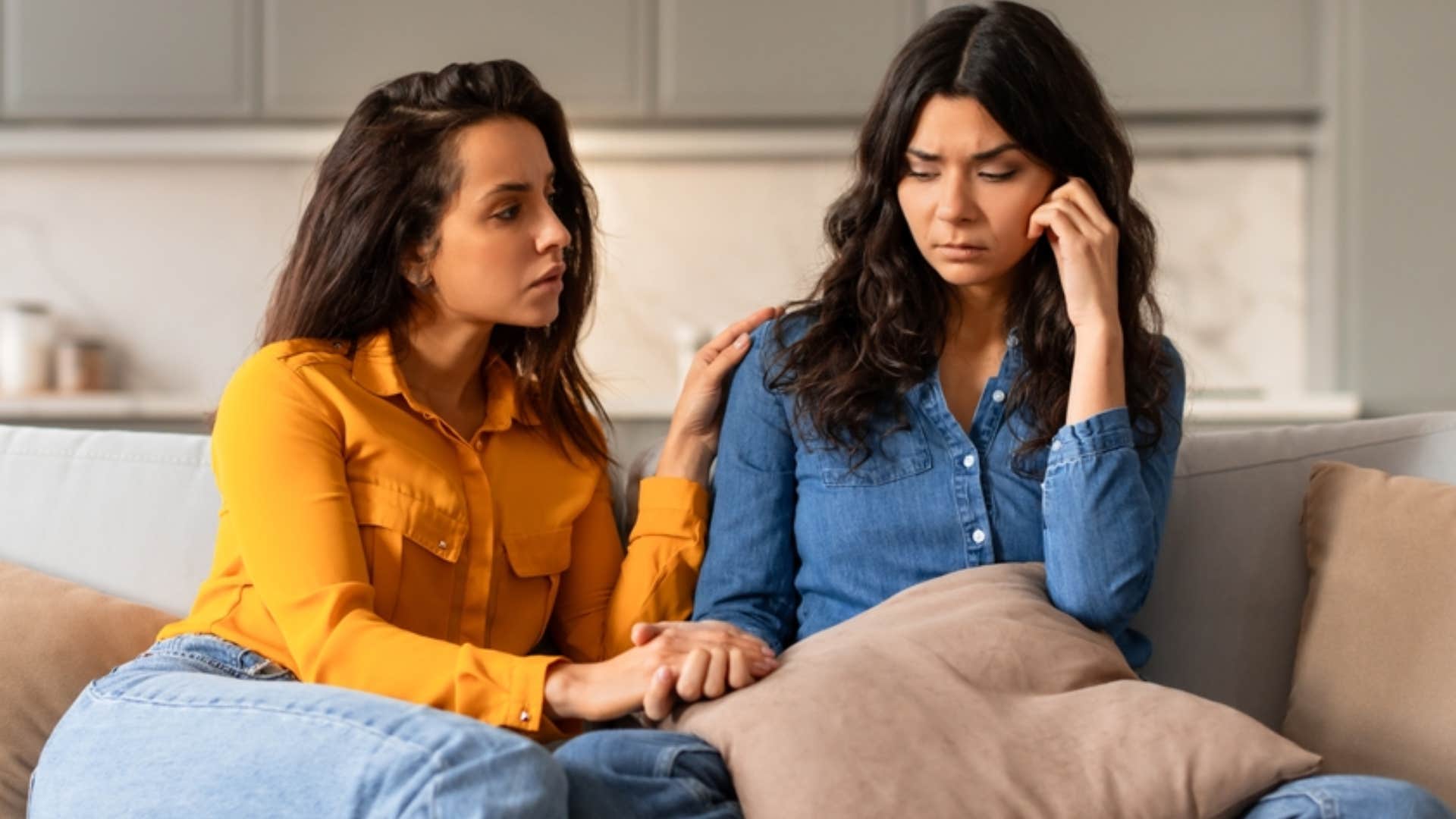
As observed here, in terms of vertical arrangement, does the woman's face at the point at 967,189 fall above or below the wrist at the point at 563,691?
above

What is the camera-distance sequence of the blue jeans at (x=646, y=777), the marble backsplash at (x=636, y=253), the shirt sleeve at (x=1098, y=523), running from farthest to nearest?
the marble backsplash at (x=636, y=253) < the shirt sleeve at (x=1098, y=523) < the blue jeans at (x=646, y=777)

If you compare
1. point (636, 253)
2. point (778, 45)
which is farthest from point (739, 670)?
point (636, 253)

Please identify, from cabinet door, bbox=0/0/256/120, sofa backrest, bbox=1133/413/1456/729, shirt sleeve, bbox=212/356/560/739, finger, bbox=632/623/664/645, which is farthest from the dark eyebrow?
cabinet door, bbox=0/0/256/120

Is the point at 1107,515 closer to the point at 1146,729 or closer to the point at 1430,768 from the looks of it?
the point at 1146,729

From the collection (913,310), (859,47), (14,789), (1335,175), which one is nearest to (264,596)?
(14,789)

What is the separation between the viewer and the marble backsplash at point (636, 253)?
4379 millimetres

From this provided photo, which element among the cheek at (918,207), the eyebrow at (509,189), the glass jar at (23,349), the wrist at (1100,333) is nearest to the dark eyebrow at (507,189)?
the eyebrow at (509,189)

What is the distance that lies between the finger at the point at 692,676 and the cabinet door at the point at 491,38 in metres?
2.94

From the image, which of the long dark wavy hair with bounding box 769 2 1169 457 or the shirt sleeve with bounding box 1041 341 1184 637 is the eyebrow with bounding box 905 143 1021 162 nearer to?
the long dark wavy hair with bounding box 769 2 1169 457

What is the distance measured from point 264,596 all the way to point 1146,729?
0.85 metres

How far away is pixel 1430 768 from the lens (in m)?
1.59

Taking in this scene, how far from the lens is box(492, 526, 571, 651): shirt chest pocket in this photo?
1.74 metres

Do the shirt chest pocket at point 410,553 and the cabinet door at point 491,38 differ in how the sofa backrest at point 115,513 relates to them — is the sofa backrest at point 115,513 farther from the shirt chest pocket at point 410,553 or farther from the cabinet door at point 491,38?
the cabinet door at point 491,38

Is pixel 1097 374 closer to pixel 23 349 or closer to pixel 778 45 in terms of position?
pixel 778 45
